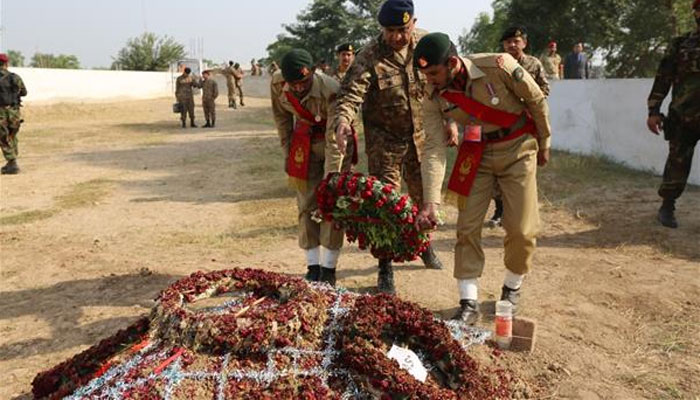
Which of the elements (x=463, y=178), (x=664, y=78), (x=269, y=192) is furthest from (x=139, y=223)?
(x=664, y=78)

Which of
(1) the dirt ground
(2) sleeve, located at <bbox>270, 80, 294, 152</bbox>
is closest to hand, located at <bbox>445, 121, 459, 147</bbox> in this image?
(1) the dirt ground

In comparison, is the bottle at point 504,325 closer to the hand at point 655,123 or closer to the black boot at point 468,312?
the black boot at point 468,312

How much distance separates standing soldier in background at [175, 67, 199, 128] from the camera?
718 inches

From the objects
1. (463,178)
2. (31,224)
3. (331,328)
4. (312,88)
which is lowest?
(31,224)

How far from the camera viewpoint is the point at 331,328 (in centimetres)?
316

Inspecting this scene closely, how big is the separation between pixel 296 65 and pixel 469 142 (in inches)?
50.8

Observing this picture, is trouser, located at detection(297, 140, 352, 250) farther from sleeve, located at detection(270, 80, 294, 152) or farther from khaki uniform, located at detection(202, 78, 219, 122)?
khaki uniform, located at detection(202, 78, 219, 122)

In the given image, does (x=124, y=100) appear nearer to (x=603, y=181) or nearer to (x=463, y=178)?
(x=603, y=181)

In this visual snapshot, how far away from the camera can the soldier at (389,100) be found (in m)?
4.12

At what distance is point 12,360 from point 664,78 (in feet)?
19.2

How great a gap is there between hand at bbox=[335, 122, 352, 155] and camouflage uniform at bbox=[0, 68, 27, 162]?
8590 millimetres

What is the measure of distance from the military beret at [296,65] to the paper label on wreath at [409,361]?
2.02m

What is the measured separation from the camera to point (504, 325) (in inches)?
141

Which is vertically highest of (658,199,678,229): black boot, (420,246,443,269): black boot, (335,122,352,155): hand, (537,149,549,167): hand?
(335,122,352,155): hand
